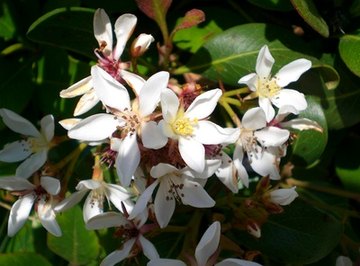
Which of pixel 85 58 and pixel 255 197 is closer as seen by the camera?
pixel 255 197

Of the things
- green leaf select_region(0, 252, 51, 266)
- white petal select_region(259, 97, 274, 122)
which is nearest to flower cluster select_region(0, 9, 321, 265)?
white petal select_region(259, 97, 274, 122)

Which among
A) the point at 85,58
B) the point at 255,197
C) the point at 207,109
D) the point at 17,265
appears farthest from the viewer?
the point at 85,58

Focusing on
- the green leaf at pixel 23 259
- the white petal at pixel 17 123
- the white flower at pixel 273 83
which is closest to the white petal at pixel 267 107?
the white flower at pixel 273 83

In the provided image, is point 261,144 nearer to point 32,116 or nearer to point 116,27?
point 116,27

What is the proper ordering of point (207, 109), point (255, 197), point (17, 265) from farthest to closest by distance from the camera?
point (17, 265) < point (255, 197) < point (207, 109)

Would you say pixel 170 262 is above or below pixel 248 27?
below

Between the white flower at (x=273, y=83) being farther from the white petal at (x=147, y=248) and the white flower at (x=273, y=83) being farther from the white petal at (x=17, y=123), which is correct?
the white petal at (x=17, y=123)

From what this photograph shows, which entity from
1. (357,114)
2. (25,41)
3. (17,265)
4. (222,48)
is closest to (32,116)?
(25,41)

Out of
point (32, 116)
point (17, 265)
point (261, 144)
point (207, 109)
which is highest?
point (207, 109)
